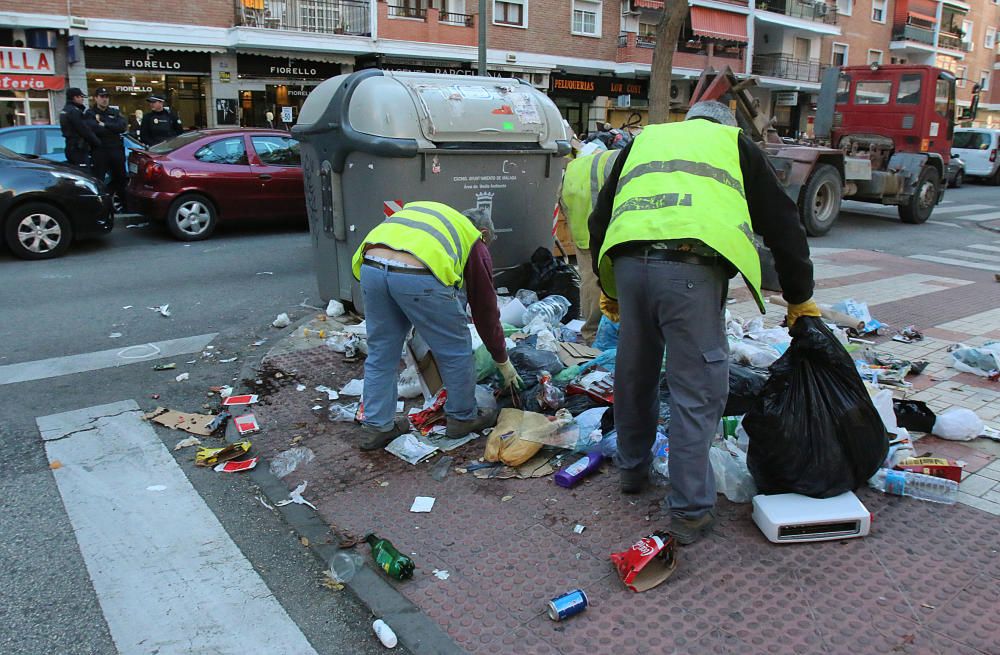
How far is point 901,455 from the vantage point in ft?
11.9

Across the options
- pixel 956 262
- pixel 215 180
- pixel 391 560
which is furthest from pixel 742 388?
pixel 215 180

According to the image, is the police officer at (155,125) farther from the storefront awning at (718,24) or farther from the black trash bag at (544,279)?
the storefront awning at (718,24)

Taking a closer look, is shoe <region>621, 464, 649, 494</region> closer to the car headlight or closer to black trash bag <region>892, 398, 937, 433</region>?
black trash bag <region>892, 398, 937, 433</region>

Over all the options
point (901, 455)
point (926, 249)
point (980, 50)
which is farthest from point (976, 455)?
point (980, 50)

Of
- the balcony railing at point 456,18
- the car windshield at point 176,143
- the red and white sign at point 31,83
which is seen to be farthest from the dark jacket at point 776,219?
the balcony railing at point 456,18

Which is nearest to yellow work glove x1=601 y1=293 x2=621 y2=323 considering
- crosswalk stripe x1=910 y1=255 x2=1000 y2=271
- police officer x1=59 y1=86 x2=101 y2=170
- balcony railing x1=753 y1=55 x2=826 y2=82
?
crosswalk stripe x1=910 y1=255 x2=1000 y2=271

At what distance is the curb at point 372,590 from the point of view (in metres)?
2.63

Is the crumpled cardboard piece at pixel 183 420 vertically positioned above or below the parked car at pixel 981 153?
below

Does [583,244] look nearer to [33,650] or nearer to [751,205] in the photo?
[751,205]

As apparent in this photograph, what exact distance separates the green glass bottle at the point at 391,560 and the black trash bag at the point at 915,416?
2700mm

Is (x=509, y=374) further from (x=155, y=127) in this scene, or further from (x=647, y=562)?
(x=155, y=127)

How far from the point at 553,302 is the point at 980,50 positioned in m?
53.9

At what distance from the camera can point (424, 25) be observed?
23.3 m

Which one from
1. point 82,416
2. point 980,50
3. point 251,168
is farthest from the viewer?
point 980,50
